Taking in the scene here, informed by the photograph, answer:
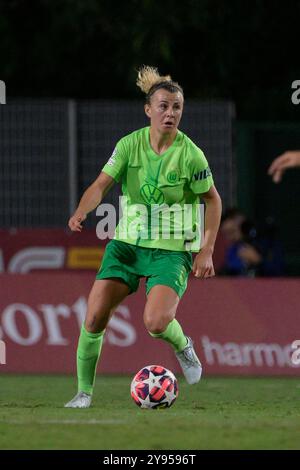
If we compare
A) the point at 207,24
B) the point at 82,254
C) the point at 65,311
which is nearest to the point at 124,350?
the point at 65,311

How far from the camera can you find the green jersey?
1132cm

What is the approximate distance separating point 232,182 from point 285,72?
25.0ft

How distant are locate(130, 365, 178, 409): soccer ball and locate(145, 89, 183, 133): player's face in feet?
5.65

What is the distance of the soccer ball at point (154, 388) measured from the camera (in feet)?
36.8

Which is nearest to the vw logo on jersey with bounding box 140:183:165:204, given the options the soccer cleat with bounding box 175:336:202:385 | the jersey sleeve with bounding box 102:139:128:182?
the jersey sleeve with bounding box 102:139:128:182

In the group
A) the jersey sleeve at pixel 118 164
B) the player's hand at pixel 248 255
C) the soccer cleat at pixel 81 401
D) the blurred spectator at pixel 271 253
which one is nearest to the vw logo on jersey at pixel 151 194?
the jersey sleeve at pixel 118 164

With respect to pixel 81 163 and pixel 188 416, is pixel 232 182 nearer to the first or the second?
pixel 81 163

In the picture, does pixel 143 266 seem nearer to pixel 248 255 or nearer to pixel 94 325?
pixel 94 325

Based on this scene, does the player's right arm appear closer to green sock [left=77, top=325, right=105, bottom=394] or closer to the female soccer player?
the female soccer player

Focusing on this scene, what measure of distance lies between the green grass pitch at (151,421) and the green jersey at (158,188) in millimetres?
1252

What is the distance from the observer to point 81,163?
19328 millimetres

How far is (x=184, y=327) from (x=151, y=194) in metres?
5.20

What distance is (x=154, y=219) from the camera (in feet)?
37.4

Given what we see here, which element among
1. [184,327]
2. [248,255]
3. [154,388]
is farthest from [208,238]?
[248,255]
